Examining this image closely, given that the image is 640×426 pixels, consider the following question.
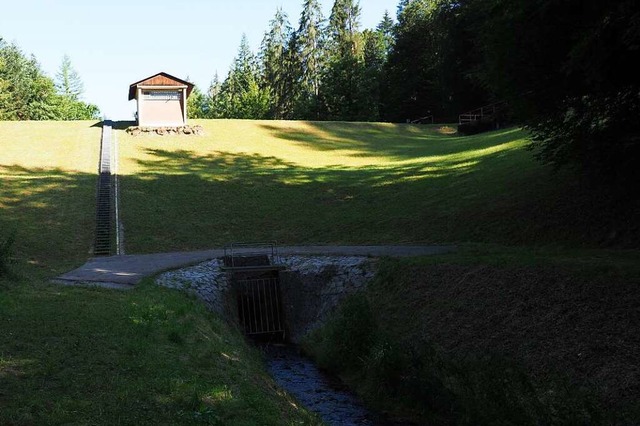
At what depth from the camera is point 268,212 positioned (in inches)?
1177

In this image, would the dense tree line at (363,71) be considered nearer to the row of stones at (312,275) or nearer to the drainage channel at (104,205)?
the drainage channel at (104,205)

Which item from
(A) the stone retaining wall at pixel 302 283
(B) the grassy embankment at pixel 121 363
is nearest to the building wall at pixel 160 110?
(A) the stone retaining wall at pixel 302 283

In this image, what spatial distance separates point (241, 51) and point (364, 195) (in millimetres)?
89630

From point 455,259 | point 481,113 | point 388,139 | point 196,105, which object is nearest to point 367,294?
point 455,259

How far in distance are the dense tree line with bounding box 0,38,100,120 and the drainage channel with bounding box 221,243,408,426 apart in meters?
74.3

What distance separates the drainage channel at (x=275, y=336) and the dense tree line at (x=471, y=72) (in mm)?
9640

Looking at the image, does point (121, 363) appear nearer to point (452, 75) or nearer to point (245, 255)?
point (245, 255)

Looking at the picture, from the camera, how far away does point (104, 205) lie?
29859 mm

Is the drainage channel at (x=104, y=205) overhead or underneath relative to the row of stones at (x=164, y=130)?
underneath

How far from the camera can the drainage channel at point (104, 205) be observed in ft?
81.9

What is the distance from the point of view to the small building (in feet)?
150

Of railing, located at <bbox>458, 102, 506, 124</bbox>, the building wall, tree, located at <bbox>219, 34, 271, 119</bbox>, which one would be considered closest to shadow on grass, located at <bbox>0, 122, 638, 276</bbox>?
the building wall

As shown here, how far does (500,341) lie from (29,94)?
314 feet

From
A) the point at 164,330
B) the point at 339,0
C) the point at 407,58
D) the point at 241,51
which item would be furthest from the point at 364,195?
the point at 241,51
